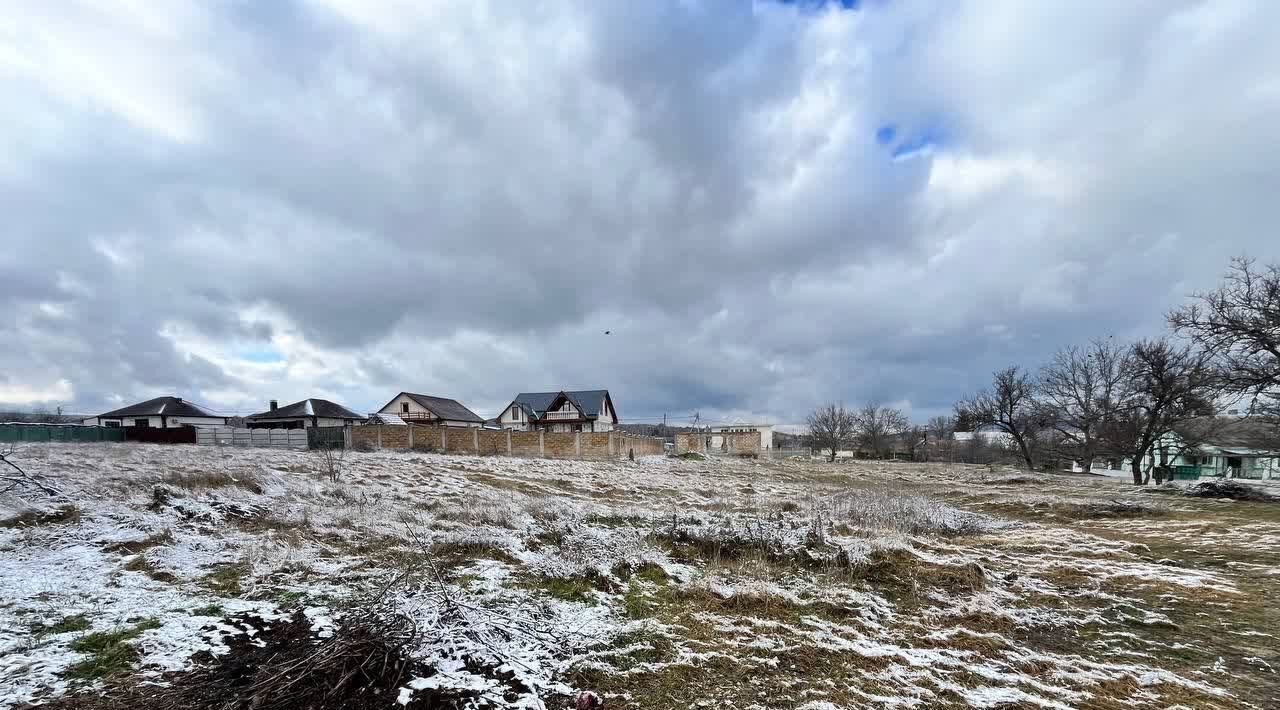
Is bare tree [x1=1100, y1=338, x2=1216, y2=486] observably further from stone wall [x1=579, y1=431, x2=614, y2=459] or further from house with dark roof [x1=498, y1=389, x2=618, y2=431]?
house with dark roof [x1=498, y1=389, x2=618, y2=431]

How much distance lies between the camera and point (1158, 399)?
24656mm

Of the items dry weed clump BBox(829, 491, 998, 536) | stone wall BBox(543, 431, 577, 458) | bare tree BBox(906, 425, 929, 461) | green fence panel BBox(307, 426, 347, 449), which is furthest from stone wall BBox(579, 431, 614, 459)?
bare tree BBox(906, 425, 929, 461)

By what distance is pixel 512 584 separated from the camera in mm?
5848

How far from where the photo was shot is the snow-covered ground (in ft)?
12.6

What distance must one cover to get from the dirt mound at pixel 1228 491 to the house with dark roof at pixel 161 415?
214ft

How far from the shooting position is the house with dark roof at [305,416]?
142 feet

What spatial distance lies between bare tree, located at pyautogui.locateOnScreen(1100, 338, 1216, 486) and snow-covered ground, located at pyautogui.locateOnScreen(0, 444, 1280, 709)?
1382 cm

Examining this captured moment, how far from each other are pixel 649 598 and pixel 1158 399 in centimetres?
3140

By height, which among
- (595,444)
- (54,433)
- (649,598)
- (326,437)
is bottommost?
A: (595,444)

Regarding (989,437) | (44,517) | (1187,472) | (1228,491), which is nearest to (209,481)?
(44,517)

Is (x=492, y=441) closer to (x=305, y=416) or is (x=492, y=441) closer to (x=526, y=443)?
(x=526, y=443)

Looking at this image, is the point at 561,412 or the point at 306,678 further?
the point at 561,412

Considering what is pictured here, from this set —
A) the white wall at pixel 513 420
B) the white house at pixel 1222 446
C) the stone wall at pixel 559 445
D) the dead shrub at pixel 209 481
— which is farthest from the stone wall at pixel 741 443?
the dead shrub at pixel 209 481

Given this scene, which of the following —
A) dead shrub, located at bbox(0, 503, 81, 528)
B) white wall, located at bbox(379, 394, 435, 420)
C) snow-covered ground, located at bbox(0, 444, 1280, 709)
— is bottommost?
snow-covered ground, located at bbox(0, 444, 1280, 709)
